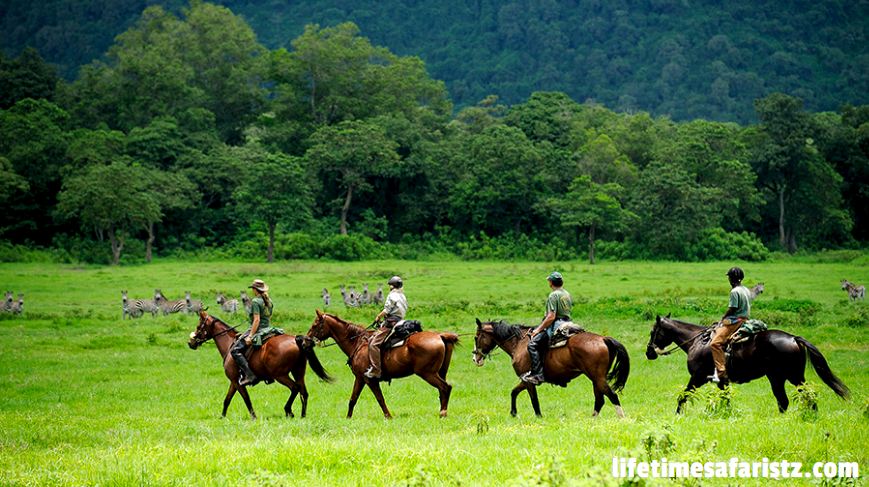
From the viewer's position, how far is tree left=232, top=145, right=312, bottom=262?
55094mm

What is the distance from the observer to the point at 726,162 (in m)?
63.4

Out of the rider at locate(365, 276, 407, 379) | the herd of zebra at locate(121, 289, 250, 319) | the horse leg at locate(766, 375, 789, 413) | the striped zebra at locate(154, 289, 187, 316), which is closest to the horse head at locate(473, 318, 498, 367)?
the rider at locate(365, 276, 407, 379)

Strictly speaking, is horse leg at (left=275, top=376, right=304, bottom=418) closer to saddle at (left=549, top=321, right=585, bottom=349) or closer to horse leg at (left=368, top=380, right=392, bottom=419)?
horse leg at (left=368, top=380, right=392, bottom=419)

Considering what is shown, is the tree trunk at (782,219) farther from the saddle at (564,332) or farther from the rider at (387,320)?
the rider at (387,320)

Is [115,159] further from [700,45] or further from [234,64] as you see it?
[700,45]

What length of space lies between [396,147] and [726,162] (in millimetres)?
25290

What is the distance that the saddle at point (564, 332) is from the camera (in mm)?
14391

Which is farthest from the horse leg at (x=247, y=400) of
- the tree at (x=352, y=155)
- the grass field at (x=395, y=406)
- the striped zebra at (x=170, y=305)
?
the tree at (x=352, y=155)

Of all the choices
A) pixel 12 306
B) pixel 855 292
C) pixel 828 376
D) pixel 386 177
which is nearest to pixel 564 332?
pixel 828 376

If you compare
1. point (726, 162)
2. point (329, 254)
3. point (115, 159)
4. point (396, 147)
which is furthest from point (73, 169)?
point (726, 162)

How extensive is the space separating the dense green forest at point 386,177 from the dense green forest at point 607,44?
56739 millimetres

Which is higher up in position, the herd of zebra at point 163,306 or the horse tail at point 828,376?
the horse tail at point 828,376

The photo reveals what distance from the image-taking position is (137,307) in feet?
108

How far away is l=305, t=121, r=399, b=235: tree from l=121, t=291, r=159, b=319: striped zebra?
3076 centimetres
